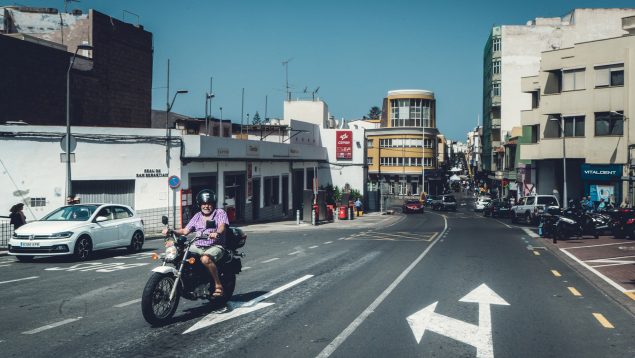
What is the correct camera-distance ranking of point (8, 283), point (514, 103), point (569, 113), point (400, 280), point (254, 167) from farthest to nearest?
point (514, 103), point (569, 113), point (254, 167), point (400, 280), point (8, 283)

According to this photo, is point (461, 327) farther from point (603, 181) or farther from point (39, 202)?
point (603, 181)

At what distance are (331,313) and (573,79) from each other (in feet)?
128

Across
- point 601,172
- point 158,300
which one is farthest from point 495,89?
point 158,300

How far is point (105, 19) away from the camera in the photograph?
44375 mm

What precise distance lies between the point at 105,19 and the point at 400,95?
60.1 metres

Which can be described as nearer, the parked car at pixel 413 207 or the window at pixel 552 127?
the window at pixel 552 127

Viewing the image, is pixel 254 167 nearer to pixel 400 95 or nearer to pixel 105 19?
pixel 105 19

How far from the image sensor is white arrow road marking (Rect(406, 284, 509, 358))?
774 cm

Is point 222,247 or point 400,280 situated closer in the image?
point 222,247

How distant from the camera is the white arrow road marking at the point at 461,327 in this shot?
25.4ft

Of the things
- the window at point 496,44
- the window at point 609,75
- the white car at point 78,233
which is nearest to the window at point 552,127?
the window at point 609,75

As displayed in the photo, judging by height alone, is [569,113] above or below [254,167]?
above

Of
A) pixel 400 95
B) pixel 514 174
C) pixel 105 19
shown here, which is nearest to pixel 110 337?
pixel 105 19

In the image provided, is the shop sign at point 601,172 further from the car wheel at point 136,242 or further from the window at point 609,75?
the car wheel at point 136,242
